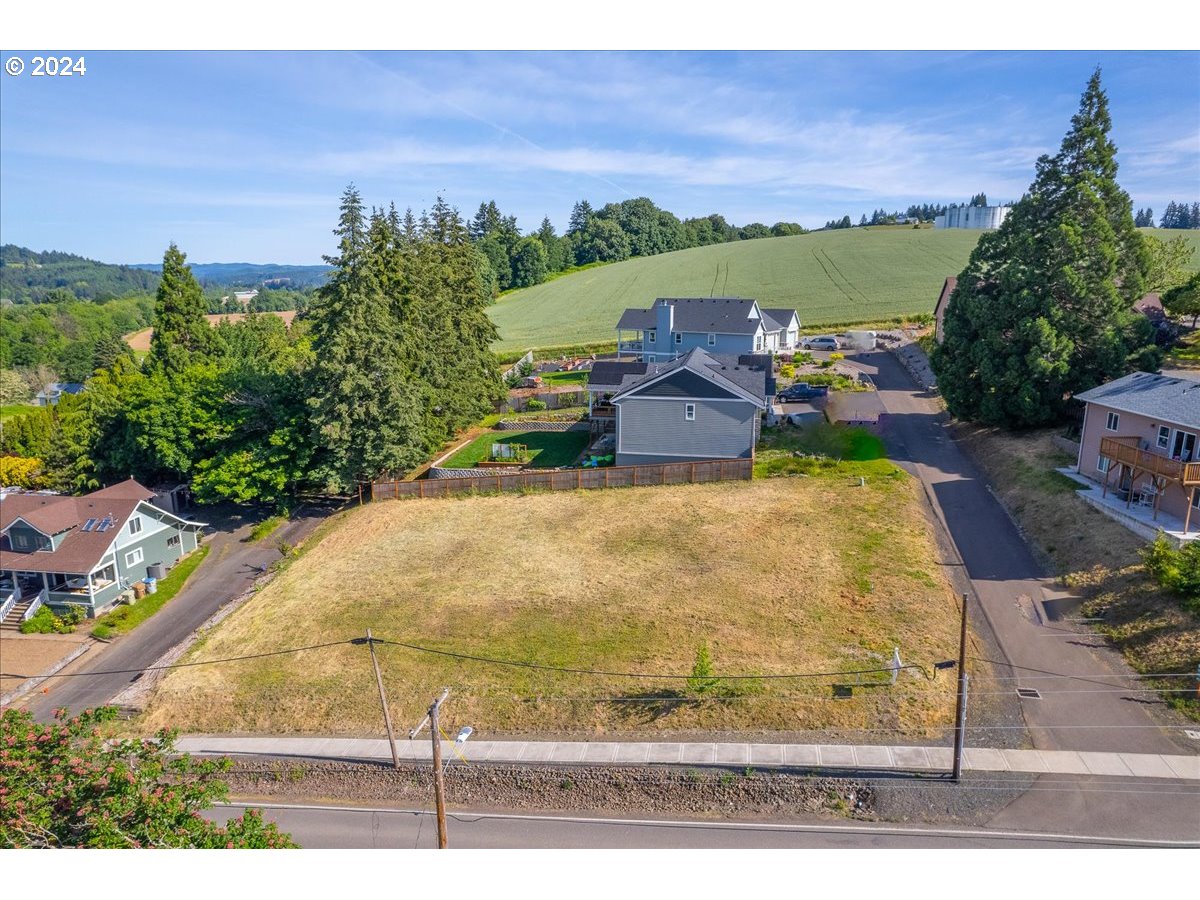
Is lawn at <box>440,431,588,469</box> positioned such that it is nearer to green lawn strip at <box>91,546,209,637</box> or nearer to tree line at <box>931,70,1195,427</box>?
green lawn strip at <box>91,546,209,637</box>

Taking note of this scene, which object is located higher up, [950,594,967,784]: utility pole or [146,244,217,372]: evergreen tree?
[146,244,217,372]: evergreen tree

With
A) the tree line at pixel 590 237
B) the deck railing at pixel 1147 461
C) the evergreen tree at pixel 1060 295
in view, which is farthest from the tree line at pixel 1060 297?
→ the tree line at pixel 590 237

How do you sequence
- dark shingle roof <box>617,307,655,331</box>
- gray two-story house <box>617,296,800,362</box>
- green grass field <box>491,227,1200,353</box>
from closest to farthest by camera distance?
gray two-story house <box>617,296,800,362</box>, dark shingle roof <box>617,307,655,331</box>, green grass field <box>491,227,1200,353</box>

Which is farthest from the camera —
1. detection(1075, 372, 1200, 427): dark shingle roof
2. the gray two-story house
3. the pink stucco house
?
the gray two-story house

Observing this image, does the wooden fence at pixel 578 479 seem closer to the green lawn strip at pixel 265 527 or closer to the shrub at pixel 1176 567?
the green lawn strip at pixel 265 527

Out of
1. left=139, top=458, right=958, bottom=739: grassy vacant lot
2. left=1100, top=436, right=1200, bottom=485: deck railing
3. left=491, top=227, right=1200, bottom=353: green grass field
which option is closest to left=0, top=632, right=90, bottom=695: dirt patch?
left=139, top=458, right=958, bottom=739: grassy vacant lot

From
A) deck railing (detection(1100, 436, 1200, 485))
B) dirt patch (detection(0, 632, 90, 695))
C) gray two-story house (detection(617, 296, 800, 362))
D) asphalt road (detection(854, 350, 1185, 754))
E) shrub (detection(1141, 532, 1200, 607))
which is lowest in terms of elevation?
dirt patch (detection(0, 632, 90, 695))
